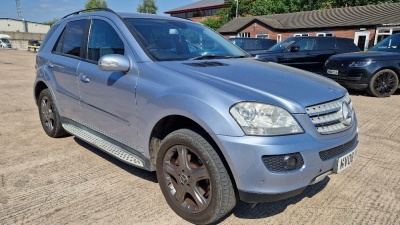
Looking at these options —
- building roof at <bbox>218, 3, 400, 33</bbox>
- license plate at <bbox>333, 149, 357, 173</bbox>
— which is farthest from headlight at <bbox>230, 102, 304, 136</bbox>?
building roof at <bbox>218, 3, 400, 33</bbox>

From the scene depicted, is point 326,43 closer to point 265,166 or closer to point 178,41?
point 178,41

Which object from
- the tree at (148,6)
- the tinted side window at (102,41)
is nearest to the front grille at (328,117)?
the tinted side window at (102,41)

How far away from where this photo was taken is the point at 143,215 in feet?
8.48

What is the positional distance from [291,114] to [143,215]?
1472 millimetres

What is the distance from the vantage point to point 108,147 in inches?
125

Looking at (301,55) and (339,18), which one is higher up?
(339,18)

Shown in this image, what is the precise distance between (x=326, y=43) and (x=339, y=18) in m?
20.2

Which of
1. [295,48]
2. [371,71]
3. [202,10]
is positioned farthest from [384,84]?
[202,10]

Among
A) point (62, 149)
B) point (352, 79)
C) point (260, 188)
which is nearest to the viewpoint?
point (260, 188)

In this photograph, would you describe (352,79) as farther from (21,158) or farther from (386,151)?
(21,158)

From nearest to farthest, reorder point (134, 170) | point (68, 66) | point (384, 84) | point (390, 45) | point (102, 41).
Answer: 1. point (102, 41)
2. point (134, 170)
3. point (68, 66)
4. point (384, 84)
5. point (390, 45)

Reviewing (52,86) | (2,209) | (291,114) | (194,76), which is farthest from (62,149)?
(291,114)

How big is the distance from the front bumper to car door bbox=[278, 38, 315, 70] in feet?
26.7

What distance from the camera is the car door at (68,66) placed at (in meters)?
3.60
